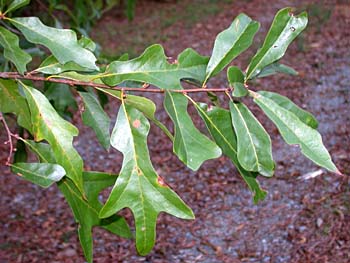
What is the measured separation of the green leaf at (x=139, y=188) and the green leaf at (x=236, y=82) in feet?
0.55

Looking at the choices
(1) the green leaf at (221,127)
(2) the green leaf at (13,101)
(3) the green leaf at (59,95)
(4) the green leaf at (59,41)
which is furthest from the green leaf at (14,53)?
(3) the green leaf at (59,95)

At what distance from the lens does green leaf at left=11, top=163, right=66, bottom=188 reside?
1.09 meters

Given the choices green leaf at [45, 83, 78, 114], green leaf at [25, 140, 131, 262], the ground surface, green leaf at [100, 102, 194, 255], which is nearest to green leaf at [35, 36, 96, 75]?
green leaf at [100, 102, 194, 255]

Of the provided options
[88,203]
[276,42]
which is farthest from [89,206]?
[276,42]

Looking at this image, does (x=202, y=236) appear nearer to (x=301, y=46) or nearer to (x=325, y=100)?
(x=325, y=100)

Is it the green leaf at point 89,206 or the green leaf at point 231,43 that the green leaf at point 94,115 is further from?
the green leaf at point 231,43

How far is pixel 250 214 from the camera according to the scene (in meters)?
2.92

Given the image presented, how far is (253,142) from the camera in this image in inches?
40.5

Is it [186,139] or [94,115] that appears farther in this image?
[94,115]

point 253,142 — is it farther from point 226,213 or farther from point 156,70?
point 226,213

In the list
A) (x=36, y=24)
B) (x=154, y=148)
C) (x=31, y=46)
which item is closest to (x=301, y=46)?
(x=154, y=148)

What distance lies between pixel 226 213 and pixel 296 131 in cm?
202

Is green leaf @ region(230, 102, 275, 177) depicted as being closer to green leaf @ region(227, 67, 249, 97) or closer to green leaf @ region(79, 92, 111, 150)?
green leaf @ region(227, 67, 249, 97)

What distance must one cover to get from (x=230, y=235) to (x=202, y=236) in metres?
0.14
